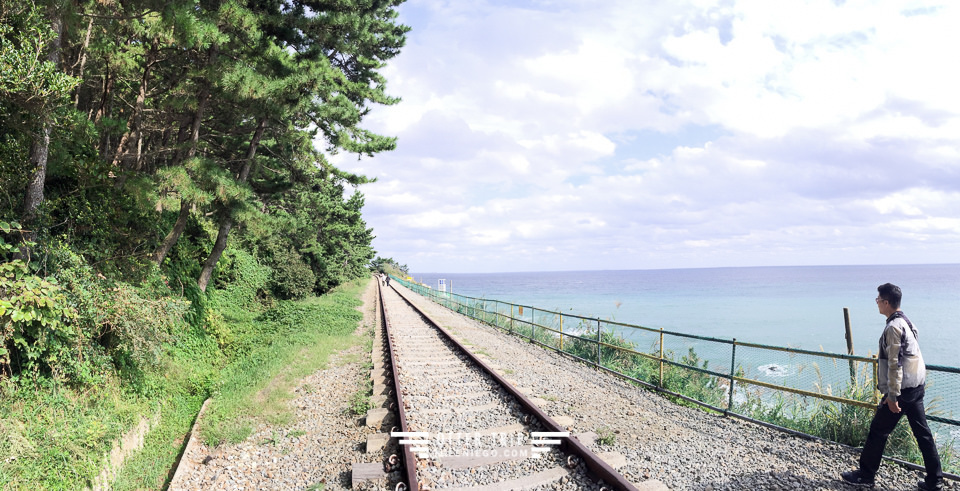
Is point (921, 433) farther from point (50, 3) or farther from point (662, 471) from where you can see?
point (50, 3)

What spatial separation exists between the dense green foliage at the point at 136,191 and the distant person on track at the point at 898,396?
8.47 metres

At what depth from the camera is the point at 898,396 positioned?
4402 millimetres

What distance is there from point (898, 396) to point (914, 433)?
1.22ft

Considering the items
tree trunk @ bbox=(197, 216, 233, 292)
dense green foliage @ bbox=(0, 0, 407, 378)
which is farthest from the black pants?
tree trunk @ bbox=(197, 216, 233, 292)

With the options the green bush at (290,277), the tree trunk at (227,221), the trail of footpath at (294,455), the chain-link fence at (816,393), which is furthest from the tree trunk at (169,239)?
the green bush at (290,277)

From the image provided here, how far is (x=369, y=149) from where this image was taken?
1702 centimetres

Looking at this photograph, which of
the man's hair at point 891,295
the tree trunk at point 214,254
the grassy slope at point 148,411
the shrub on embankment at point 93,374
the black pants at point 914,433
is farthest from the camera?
the tree trunk at point 214,254

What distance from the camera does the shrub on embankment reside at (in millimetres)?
5391

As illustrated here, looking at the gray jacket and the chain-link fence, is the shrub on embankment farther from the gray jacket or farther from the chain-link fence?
the gray jacket

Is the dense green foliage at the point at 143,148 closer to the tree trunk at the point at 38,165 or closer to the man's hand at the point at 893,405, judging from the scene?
the tree trunk at the point at 38,165

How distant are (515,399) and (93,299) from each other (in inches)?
269

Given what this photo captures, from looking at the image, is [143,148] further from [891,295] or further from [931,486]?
[931,486]

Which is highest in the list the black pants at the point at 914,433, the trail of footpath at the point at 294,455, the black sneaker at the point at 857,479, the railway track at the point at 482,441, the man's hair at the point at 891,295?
the man's hair at the point at 891,295

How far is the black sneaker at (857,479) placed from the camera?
178 inches
